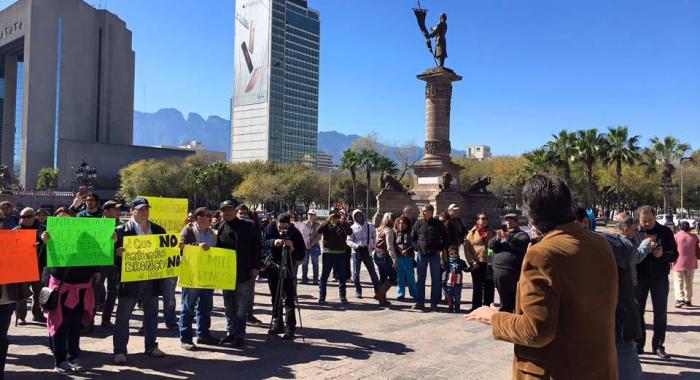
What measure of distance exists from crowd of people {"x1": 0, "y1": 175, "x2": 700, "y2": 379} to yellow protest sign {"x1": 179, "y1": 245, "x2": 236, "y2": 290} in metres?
0.21

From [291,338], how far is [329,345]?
656 mm

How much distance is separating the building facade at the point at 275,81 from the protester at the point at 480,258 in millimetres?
139997

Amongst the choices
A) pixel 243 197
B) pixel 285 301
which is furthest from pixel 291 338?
pixel 243 197

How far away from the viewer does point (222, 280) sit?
24.2 ft

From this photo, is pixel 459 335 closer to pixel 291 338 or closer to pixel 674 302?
pixel 291 338

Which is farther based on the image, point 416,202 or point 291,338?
point 416,202

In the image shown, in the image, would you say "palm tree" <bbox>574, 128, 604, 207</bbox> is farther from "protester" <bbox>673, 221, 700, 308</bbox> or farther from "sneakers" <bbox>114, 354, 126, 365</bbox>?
"sneakers" <bbox>114, 354, 126, 365</bbox>

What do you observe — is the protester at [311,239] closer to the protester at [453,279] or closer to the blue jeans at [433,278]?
the blue jeans at [433,278]

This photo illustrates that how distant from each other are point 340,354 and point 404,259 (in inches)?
184

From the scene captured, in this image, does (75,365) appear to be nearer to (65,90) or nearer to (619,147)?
(619,147)

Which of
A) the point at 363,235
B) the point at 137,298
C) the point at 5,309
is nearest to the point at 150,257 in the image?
the point at 137,298

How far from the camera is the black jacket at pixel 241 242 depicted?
7699 millimetres

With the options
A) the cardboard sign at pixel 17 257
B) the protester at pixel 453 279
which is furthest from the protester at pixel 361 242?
the cardboard sign at pixel 17 257

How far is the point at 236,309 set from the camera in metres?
7.58
